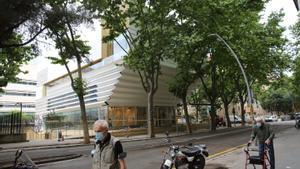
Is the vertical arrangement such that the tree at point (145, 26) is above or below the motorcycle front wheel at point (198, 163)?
above

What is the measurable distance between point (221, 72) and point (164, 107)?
933 centimetres

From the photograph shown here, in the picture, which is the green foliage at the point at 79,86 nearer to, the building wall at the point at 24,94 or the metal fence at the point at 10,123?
the metal fence at the point at 10,123

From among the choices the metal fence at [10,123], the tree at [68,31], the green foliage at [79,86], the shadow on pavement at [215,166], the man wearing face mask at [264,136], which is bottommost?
the shadow on pavement at [215,166]

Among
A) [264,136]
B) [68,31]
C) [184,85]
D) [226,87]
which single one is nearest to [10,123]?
[68,31]

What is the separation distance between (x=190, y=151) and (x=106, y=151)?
6.26 metres

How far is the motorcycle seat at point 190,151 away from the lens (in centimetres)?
1126

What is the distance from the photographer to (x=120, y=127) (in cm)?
4306

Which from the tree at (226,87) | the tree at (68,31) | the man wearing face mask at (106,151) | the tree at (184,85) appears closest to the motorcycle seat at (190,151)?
the man wearing face mask at (106,151)

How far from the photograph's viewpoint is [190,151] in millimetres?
11414

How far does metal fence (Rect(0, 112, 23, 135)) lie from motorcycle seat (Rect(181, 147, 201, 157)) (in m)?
23.8

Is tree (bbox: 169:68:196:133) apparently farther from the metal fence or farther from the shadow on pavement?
the shadow on pavement

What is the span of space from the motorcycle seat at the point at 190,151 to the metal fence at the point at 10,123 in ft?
78.1

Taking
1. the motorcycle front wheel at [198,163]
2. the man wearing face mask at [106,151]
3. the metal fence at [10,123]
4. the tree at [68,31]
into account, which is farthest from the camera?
the metal fence at [10,123]

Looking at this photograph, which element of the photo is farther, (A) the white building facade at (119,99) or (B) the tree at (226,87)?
(B) the tree at (226,87)
